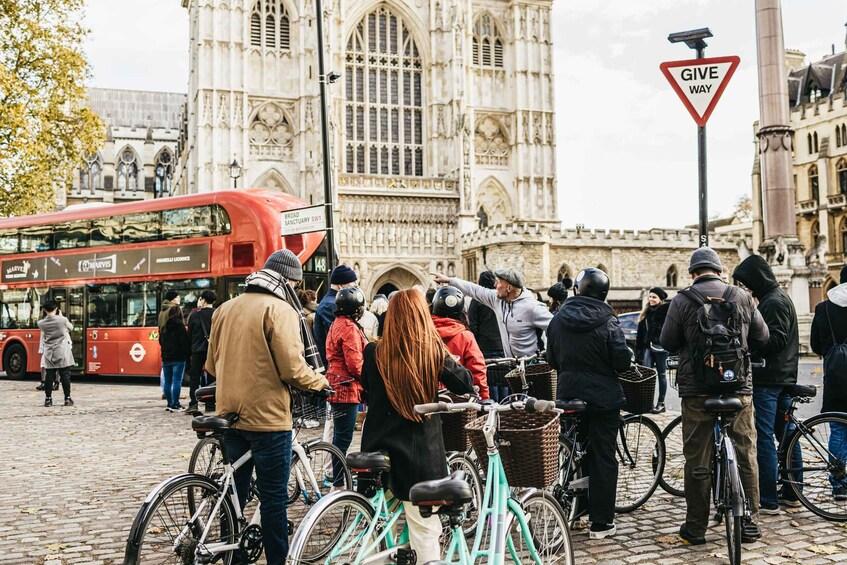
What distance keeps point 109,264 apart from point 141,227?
1215mm

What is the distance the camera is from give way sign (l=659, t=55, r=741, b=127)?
6.04 metres

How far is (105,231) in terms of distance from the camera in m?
16.9

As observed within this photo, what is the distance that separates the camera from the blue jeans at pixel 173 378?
12.4 metres

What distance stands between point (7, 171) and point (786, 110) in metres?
18.9

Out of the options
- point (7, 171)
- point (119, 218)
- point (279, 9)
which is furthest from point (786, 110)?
point (279, 9)

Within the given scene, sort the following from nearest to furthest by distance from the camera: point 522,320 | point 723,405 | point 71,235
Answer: point 723,405 → point 522,320 → point 71,235

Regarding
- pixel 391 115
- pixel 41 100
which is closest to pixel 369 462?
pixel 41 100

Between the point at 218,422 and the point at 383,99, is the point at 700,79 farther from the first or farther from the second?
the point at 383,99

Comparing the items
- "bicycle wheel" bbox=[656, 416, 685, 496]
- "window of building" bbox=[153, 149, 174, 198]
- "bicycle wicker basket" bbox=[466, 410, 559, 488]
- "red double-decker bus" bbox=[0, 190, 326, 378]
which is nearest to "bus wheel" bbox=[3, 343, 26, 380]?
"red double-decker bus" bbox=[0, 190, 326, 378]

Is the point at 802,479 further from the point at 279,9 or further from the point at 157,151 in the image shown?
the point at 157,151

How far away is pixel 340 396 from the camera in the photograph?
6.13 metres

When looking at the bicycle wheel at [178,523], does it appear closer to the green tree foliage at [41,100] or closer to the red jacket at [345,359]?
the red jacket at [345,359]

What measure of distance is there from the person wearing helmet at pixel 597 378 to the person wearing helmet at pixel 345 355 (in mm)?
1541

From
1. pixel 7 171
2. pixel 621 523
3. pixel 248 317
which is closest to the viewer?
pixel 248 317
